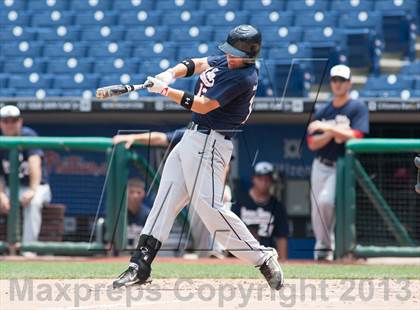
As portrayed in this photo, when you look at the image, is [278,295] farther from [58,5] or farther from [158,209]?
[58,5]

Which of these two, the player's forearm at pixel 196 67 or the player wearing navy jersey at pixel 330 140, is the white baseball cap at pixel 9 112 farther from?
the player's forearm at pixel 196 67

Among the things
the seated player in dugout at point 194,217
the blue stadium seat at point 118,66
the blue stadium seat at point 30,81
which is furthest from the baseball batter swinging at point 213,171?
the blue stadium seat at point 30,81

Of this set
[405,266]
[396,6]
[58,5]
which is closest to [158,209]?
[405,266]

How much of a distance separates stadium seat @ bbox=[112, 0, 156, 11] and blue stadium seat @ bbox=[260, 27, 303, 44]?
5.59ft

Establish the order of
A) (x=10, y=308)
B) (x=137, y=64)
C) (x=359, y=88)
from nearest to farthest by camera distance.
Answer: (x=10, y=308)
(x=359, y=88)
(x=137, y=64)

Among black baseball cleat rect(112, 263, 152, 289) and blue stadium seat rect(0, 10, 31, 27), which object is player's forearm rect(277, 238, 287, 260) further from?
blue stadium seat rect(0, 10, 31, 27)

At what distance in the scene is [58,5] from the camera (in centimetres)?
1263

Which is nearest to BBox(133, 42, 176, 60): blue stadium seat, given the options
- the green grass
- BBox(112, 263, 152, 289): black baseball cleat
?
the green grass

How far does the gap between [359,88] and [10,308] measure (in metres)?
6.58

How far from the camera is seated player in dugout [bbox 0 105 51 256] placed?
9.00 metres

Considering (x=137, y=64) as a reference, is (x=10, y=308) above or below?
below

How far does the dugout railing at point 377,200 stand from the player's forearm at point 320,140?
19 cm

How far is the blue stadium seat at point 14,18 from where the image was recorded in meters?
12.5

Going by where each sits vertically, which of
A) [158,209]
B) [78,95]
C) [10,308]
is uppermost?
[78,95]
